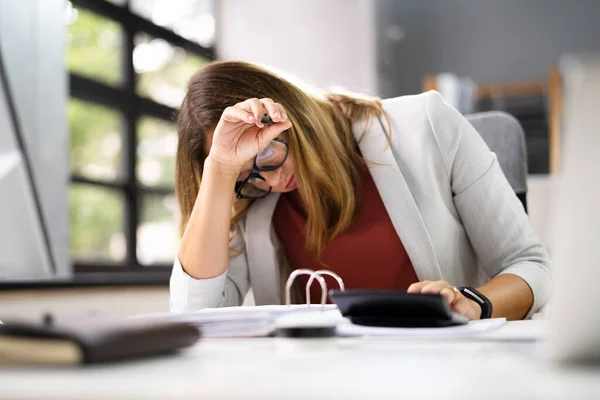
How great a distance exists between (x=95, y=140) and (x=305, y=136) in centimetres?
204

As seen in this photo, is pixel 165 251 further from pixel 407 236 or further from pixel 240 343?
pixel 240 343

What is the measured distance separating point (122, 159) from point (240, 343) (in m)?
2.68

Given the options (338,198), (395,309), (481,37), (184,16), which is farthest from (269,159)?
(481,37)

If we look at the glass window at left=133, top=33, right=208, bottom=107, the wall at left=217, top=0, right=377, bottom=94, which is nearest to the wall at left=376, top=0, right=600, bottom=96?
the wall at left=217, top=0, right=377, bottom=94

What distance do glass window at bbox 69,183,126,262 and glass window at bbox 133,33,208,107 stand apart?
2.06 feet

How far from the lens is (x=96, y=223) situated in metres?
3.08

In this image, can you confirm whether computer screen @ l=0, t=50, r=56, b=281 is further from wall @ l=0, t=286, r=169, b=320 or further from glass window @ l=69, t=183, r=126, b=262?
glass window @ l=69, t=183, r=126, b=262

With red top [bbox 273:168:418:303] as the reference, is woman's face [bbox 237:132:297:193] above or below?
above

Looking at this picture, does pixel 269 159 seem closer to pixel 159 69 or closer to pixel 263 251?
pixel 263 251

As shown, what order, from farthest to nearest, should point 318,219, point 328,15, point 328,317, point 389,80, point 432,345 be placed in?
point 389,80 < point 328,15 < point 318,219 < point 328,317 < point 432,345

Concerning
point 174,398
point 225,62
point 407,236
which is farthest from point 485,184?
point 174,398

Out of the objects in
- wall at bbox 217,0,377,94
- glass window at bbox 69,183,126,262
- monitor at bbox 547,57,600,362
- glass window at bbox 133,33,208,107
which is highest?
wall at bbox 217,0,377,94

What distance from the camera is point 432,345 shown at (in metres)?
0.65

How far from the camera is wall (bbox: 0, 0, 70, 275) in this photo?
83.5 inches
